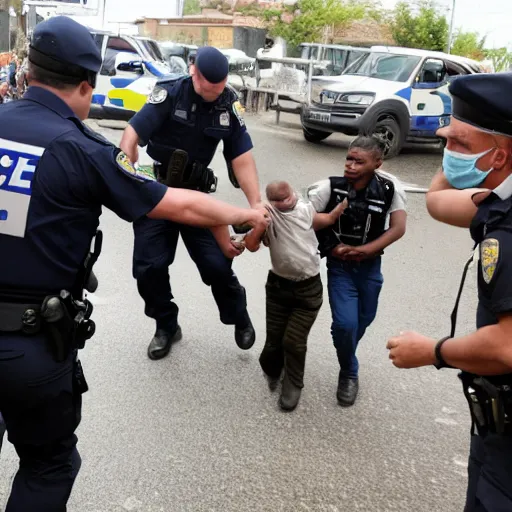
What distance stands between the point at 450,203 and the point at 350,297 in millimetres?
1668

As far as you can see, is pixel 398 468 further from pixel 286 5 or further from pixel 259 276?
pixel 286 5

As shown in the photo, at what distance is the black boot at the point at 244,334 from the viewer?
14.0ft

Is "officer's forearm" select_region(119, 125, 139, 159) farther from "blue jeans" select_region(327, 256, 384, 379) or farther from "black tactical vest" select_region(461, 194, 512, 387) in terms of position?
"black tactical vest" select_region(461, 194, 512, 387)

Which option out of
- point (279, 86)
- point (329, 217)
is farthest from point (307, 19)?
point (329, 217)

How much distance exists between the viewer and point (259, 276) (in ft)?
19.0

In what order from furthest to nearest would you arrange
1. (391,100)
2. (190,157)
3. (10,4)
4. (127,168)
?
(10,4), (391,100), (190,157), (127,168)

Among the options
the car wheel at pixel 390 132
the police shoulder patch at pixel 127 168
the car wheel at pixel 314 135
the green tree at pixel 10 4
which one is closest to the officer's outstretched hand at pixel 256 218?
the police shoulder patch at pixel 127 168

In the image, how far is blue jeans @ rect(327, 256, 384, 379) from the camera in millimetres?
3680

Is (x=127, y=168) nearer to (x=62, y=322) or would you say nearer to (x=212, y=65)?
(x=62, y=322)

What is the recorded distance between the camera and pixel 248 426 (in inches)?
139

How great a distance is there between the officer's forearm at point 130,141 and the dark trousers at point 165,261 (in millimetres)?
401

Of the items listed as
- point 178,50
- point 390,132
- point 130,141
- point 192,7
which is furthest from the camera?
point 192,7

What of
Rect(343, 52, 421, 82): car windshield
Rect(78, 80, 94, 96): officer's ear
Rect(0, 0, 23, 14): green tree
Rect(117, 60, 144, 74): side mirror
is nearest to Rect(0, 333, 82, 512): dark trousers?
Rect(78, 80, 94, 96): officer's ear

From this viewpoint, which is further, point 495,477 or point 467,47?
point 467,47
